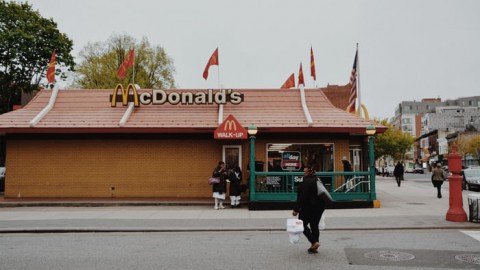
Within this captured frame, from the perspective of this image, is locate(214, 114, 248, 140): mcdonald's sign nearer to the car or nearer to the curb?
the curb

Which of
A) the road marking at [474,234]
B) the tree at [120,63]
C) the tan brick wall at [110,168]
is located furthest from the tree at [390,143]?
the road marking at [474,234]

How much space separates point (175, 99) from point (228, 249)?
11790 millimetres

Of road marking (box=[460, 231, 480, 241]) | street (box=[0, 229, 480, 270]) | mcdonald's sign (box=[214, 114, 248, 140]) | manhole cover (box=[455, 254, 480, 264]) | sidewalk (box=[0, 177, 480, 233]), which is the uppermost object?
mcdonald's sign (box=[214, 114, 248, 140])

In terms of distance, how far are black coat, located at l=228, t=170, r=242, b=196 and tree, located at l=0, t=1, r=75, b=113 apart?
87.6ft

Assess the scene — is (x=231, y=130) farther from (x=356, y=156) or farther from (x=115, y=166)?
(x=356, y=156)

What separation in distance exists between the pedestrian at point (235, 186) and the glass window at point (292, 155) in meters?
2.38

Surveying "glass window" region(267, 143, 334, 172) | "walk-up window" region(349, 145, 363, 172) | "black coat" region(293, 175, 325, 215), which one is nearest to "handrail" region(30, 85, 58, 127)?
"glass window" region(267, 143, 334, 172)

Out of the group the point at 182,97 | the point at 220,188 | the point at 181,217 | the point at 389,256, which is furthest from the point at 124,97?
the point at 389,256

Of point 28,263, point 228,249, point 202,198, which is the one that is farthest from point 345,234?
point 202,198

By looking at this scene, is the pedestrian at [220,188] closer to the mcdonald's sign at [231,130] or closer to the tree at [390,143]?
the mcdonald's sign at [231,130]

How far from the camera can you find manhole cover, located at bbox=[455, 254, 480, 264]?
7195 mm

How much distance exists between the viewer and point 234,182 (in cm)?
1588

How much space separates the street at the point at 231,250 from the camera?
280 inches

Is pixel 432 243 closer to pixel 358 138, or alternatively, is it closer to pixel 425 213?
pixel 425 213
